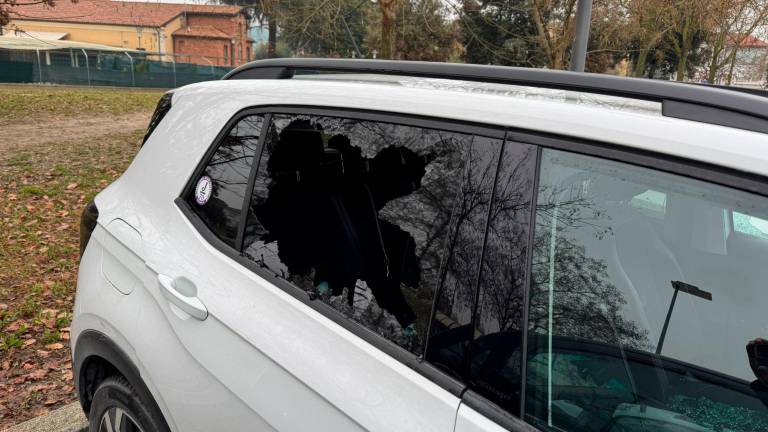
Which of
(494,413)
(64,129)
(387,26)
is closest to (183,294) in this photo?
(494,413)

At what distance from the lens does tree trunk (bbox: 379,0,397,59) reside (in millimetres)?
9664

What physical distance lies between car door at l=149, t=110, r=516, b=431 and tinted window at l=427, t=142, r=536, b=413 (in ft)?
0.08

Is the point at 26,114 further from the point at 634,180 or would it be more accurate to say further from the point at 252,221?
the point at 634,180

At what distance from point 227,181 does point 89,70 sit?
120 feet

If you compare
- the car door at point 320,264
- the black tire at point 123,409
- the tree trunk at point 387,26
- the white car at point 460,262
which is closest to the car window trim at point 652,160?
the white car at point 460,262

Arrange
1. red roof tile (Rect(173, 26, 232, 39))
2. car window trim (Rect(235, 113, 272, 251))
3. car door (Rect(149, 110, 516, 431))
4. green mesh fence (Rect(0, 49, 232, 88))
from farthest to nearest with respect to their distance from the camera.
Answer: red roof tile (Rect(173, 26, 232, 39)) → green mesh fence (Rect(0, 49, 232, 88)) → car window trim (Rect(235, 113, 272, 251)) → car door (Rect(149, 110, 516, 431))

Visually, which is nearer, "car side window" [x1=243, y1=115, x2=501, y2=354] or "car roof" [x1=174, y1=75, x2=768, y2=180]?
"car roof" [x1=174, y1=75, x2=768, y2=180]

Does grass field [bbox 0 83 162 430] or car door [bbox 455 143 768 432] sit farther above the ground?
car door [bbox 455 143 768 432]

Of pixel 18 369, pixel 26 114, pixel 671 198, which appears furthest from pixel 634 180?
pixel 26 114

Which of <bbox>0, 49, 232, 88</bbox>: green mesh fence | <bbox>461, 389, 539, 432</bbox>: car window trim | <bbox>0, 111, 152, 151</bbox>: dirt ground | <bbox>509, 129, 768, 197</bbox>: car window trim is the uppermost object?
<bbox>0, 49, 232, 88</bbox>: green mesh fence

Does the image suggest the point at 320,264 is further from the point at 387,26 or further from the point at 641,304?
the point at 387,26

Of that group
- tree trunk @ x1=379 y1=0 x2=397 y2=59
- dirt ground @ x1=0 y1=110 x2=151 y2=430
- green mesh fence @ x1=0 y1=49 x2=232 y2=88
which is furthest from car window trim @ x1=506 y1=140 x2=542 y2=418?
green mesh fence @ x1=0 y1=49 x2=232 y2=88

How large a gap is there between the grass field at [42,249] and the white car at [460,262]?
2.03m

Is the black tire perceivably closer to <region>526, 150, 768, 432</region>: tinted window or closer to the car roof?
the car roof
